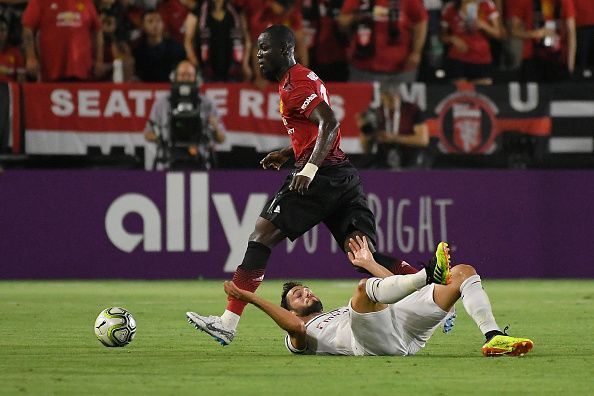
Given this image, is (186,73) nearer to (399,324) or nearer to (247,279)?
(247,279)

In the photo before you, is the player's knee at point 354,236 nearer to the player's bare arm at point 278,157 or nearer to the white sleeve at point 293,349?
the white sleeve at point 293,349

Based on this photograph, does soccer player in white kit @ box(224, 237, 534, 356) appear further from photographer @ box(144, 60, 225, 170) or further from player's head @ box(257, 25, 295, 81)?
photographer @ box(144, 60, 225, 170)

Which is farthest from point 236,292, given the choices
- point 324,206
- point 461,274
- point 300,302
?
point 461,274

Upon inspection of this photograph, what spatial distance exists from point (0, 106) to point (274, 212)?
777 cm

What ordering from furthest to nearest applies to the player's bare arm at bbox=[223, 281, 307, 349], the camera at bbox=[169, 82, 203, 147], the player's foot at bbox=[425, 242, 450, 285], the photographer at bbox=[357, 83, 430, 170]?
the photographer at bbox=[357, 83, 430, 170] < the camera at bbox=[169, 82, 203, 147] < the player's bare arm at bbox=[223, 281, 307, 349] < the player's foot at bbox=[425, 242, 450, 285]

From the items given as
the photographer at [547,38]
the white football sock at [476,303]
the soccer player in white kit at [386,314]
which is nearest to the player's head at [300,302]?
the soccer player in white kit at [386,314]

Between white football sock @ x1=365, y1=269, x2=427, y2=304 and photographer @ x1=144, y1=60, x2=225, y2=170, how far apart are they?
832 cm

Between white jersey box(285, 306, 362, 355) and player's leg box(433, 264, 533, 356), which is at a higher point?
player's leg box(433, 264, 533, 356)

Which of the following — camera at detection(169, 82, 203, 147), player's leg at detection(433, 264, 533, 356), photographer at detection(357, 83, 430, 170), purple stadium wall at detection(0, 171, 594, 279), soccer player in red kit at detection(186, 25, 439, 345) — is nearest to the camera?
player's leg at detection(433, 264, 533, 356)

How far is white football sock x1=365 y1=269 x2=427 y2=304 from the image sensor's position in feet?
27.1

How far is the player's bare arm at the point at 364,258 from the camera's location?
350 inches

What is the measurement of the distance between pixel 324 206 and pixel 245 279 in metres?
0.78

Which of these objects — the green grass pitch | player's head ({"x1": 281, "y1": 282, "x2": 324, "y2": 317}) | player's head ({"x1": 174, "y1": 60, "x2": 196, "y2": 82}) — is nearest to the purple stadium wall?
player's head ({"x1": 174, "y1": 60, "x2": 196, "y2": 82})

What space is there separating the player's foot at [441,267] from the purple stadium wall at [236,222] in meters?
8.81
